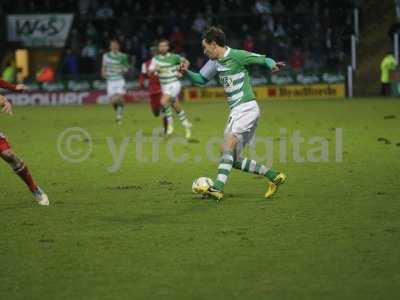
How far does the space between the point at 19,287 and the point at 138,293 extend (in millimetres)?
1006

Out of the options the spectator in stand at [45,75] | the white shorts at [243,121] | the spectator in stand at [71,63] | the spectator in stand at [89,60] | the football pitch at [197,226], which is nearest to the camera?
the football pitch at [197,226]

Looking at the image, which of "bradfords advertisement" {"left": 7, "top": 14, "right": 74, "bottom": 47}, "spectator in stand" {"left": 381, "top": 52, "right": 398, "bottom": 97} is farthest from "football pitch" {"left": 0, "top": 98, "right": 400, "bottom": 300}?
"bradfords advertisement" {"left": 7, "top": 14, "right": 74, "bottom": 47}

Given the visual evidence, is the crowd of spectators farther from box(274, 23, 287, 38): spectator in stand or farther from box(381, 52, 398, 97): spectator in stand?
box(381, 52, 398, 97): spectator in stand

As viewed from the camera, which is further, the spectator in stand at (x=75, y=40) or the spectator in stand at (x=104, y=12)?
the spectator in stand at (x=104, y=12)

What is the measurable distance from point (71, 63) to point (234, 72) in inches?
1103

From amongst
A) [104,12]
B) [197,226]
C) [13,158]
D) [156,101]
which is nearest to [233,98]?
[197,226]

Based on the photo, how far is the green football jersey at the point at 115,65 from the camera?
2830cm

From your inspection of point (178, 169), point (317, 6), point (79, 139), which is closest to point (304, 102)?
point (317, 6)

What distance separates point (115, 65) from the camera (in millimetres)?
28453

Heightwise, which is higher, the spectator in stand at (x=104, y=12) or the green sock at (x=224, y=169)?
the green sock at (x=224, y=169)

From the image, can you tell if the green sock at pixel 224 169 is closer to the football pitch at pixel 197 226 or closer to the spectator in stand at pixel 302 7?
the football pitch at pixel 197 226

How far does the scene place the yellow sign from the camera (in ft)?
126

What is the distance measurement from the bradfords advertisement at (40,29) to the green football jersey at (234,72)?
2926 cm

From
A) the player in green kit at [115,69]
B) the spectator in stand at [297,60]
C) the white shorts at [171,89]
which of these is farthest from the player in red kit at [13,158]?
the spectator in stand at [297,60]
